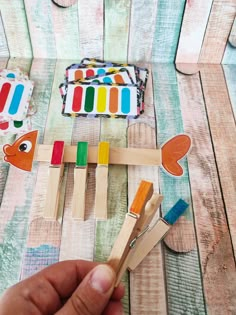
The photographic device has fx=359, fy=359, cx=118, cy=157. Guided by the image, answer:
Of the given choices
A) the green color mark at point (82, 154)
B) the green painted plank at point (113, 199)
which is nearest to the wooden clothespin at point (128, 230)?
the green painted plank at point (113, 199)

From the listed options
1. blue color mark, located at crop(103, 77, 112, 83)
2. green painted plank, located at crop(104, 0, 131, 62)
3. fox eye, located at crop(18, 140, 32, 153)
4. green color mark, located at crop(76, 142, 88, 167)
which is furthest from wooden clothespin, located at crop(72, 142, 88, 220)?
green painted plank, located at crop(104, 0, 131, 62)

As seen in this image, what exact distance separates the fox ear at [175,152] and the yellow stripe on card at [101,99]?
16 cm

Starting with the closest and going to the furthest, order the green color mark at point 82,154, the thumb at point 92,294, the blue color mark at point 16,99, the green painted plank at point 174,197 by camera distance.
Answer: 1. the thumb at point 92,294
2. the green painted plank at point 174,197
3. the green color mark at point 82,154
4. the blue color mark at point 16,99

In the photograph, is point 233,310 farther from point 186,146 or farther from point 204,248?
point 186,146

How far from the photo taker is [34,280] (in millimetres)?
465

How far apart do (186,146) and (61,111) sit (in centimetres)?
28

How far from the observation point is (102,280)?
0.42 m

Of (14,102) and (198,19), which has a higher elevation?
(198,19)

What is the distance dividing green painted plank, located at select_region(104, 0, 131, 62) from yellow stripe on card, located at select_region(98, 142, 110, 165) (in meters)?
0.30

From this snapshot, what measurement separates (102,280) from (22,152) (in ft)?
1.16

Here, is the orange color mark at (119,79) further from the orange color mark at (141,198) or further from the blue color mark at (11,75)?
the orange color mark at (141,198)

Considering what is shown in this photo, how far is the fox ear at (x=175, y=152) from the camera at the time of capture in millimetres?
676

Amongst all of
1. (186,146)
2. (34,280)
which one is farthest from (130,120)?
(34,280)

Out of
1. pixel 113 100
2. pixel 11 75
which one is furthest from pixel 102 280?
pixel 11 75
